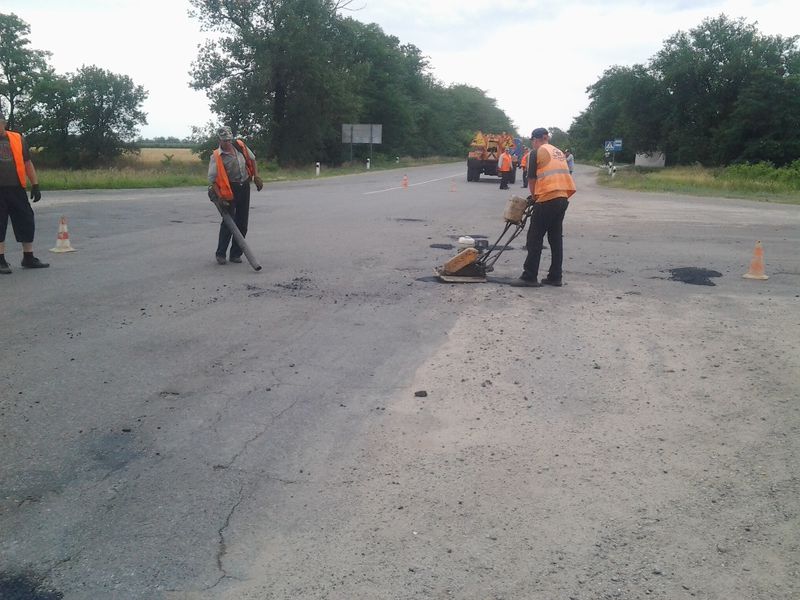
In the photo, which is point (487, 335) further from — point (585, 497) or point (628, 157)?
point (628, 157)

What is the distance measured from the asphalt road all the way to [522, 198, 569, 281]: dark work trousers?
1.27 ft

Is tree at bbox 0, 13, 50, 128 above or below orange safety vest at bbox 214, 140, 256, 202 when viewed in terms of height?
above

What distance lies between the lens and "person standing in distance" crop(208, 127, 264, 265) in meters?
9.60

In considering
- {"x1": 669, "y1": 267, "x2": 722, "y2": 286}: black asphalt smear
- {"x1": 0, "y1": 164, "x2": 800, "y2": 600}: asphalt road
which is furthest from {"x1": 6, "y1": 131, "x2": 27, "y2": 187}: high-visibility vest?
{"x1": 669, "y1": 267, "x2": 722, "y2": 286}: black asphalt smear

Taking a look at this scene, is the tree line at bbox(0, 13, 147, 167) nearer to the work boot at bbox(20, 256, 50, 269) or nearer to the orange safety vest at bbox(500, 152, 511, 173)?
the orange safety vest at bbox(500, 152, 511, 173)

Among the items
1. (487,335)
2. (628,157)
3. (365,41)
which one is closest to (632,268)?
(487,335)

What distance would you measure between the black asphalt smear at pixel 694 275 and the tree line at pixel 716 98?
4545 centimetres

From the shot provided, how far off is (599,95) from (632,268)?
8746cm

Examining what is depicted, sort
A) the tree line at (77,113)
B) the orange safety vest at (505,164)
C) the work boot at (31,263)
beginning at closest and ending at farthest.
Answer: the work boot at (31,263) → the orange safety vest at (505,164) → the tree line at (77,113)

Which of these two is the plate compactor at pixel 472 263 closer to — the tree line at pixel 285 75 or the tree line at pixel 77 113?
the tree line at pixel 285 75

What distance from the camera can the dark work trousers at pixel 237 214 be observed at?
9805 mm

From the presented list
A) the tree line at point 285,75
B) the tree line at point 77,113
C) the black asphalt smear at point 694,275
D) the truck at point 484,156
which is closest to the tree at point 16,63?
the tree line at point 77,113

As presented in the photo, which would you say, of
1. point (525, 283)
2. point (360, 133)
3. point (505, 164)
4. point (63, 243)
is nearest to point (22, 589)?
point (525, 283)

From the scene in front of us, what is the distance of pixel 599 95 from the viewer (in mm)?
91375
